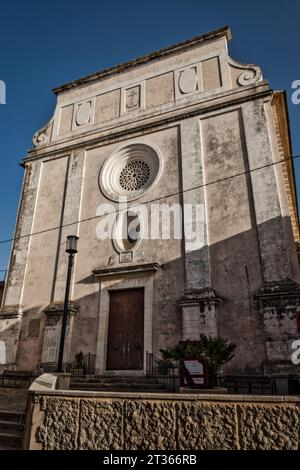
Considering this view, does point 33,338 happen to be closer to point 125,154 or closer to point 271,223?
point 125,154

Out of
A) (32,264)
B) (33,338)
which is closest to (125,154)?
(32,264)

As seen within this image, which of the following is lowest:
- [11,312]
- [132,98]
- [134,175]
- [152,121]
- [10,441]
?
[10,441]

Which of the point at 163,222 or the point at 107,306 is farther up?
the point at 163,222

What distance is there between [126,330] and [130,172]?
715cm

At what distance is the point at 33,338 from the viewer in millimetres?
13164

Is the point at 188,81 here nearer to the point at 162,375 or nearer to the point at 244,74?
the point at 244,74

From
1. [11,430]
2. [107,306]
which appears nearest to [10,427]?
[11,430]

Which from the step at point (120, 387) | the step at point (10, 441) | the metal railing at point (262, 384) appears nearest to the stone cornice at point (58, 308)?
the step at point (120, 387)

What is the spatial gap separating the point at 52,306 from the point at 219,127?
984 centimetres

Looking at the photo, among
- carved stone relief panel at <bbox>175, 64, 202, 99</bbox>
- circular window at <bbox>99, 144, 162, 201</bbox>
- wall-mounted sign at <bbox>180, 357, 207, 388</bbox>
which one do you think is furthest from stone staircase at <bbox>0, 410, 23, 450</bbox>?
carved stone relief panel at <bbox>175, 64, 202, 99</bbox>

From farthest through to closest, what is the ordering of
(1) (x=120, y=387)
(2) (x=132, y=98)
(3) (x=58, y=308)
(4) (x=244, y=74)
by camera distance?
(2) (x=132, y=98)
(4) (x=244, y=74)
(3) (x=58, y=308)
(1) (x=120, y=387)

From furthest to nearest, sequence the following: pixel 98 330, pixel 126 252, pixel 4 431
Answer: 1. pixel 126 252
2. pixel 98 330
3. pixel 4 431

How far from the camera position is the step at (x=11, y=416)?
20.8ft

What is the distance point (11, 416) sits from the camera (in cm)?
644
